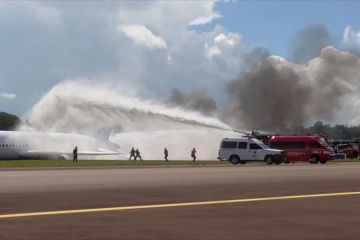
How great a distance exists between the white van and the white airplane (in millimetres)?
21114

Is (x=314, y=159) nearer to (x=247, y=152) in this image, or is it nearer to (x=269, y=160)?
(x=269, y=160)

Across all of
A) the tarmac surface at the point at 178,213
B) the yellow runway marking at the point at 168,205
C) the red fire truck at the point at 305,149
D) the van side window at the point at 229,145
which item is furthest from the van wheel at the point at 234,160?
the yellow runway marking at the point at 168,205

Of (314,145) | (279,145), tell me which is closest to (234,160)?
(279,145)

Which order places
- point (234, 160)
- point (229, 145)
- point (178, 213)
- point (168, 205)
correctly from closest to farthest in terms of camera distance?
point (178, 213) < point (168, 205) < point (234, 160) < point (229, 145)

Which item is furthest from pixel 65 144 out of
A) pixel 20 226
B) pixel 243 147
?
pixel 20 226

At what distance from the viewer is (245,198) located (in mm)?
13727

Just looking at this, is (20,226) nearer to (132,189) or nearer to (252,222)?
(252,222)

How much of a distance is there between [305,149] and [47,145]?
28148 millimetres

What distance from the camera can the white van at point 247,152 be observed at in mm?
38875

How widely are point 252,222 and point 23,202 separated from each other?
5577 millimetres

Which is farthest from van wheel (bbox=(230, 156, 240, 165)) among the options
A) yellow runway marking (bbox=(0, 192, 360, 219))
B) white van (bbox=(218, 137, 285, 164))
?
yellow runway marking (bbox=(0, 192, 360, 219))

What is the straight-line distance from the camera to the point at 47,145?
58.3 metres

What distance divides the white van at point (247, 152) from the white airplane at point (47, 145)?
69.3ft

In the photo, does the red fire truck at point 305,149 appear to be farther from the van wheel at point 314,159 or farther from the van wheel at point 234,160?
the van wheel at point 234,160
